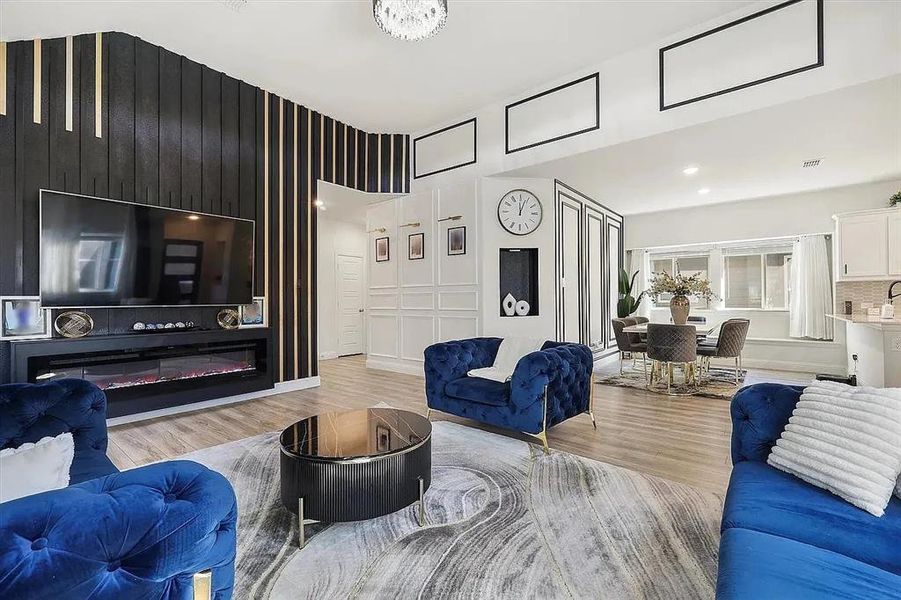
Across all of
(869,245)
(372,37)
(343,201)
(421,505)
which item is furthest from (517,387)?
(869,245)

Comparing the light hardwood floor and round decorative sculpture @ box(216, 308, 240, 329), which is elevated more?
round decorative sculpture @ box(216, 308, 240, 329)

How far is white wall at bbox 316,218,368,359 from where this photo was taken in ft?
26.7

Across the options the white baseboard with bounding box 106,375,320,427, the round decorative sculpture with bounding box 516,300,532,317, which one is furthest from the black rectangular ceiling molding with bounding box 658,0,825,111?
the white baseboard with bounding box 106,375,320,427

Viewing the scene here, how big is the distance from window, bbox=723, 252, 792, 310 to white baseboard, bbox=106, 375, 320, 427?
6862 millimetres

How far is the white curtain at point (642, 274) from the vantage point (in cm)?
802

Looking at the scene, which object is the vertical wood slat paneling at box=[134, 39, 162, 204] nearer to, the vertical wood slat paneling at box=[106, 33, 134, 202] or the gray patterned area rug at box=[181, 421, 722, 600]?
the vertical wood slat paneling at box=[106, 33, 134, 202]

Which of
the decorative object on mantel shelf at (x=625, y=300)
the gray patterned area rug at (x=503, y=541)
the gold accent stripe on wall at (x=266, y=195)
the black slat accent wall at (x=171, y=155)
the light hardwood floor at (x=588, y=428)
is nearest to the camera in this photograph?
the gray patterned area rug at (x=503, y=541)

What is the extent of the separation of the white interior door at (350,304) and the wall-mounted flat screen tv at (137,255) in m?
3.81

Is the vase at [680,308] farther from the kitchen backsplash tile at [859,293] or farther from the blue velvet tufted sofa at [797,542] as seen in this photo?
the blue velvet tufted sofa at [797,542]

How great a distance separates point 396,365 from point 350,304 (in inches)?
113

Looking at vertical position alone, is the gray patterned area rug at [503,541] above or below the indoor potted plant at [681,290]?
below

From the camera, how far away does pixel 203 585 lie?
875mm

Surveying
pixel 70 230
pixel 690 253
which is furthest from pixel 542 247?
pixel 70 230

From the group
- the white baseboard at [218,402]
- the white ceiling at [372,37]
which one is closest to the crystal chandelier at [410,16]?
the white ceiling at [372,37]
